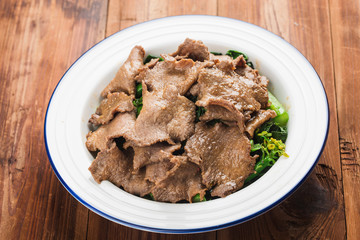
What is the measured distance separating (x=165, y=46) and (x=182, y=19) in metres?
0.34

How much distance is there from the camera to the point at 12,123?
4.18 metres

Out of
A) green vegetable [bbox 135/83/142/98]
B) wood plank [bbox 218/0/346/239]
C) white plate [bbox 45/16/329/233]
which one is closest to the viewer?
white plate [bbox 45/16/329/233]

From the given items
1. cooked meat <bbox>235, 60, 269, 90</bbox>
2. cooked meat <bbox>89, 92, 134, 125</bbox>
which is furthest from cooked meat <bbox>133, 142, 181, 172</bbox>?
cooked meat <bbox>235, 60, 269, 90</bbox>

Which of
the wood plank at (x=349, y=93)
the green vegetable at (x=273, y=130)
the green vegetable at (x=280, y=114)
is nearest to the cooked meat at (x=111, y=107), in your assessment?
→ the green vegetable at (x=273, y=130)

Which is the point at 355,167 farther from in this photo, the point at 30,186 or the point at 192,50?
the point at 30,186

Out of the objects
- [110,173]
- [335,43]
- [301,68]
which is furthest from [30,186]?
[335,43]

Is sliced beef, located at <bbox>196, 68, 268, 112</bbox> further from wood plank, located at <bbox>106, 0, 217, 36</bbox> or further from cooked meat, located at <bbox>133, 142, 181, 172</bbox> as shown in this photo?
wood plank, located at <bbox>106, 0, 217, 36</bbox>

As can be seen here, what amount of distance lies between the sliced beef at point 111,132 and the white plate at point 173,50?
0.10 meters

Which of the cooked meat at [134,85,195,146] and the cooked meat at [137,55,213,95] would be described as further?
the cooked meat at [137,55,213,95]

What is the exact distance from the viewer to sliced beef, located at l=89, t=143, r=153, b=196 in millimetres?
3180

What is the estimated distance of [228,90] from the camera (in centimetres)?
324

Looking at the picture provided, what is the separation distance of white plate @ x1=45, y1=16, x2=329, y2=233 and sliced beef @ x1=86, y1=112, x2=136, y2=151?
98 mm

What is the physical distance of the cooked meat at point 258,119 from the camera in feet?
10.4

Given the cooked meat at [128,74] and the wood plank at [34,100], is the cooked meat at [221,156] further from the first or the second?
the wood plank at [34,100]
